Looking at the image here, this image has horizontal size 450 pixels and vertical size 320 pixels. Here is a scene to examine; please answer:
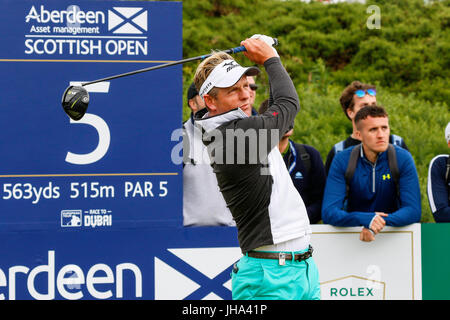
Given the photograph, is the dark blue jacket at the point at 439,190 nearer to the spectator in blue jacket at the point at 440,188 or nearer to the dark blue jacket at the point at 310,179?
the spectator in blue jacket at the point at 440,188

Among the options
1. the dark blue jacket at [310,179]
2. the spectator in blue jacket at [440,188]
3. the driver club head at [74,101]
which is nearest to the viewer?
the driver club head at [74,101]

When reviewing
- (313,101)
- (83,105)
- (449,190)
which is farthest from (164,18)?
(313,101)

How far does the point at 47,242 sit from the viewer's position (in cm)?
485

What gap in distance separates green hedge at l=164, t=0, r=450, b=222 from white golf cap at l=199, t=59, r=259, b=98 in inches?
249

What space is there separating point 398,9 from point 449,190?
377 inches

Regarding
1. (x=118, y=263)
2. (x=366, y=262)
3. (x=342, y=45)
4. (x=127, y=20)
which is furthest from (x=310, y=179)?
(x=342, y=45)

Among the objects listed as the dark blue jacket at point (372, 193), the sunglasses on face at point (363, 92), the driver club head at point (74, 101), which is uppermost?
the sunglasses on face at point (363, 92)

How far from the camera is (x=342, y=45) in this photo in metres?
13.0

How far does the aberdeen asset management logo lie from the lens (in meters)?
4.90

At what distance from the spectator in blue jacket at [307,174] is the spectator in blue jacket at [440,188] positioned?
0.90 m

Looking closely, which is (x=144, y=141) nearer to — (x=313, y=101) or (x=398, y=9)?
(x=313, y=101)

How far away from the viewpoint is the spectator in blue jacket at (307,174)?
17.4 feet

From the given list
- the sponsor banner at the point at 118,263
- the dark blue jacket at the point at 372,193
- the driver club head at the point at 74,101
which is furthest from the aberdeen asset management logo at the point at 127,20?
the dark blue jacket at the point at 372,193

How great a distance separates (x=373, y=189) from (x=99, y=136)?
7.33 ft
